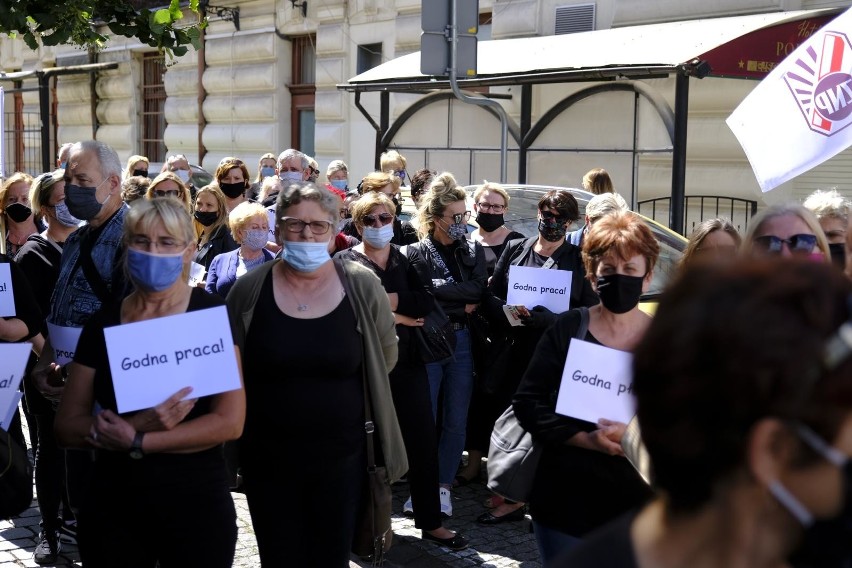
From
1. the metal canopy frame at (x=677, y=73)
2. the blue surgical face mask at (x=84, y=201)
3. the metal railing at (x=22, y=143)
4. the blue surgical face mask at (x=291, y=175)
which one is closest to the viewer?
the blue surgical face mask at (x=84, y=201)

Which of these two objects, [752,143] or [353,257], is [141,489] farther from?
[752,143]

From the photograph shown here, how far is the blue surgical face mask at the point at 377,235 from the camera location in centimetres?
537

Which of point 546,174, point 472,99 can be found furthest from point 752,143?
point 546,174

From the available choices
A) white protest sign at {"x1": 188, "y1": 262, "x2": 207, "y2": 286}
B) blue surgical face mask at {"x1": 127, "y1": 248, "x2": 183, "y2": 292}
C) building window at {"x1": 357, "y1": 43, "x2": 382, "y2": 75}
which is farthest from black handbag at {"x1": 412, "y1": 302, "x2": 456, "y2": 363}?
building window at {"x1": 357, "y1": 43, "x2": 382, "y2": 75}

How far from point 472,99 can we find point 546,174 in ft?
7.00

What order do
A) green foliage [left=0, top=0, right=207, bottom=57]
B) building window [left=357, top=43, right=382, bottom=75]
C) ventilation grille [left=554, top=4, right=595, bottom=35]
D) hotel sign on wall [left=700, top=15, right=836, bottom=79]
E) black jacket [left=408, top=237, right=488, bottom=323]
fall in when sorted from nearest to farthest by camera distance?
green foliage [left=0, top=0, right=207, bottom=57], black jacket [left=408, top=237, right=488, bottom=323], hotel sign on wall [left=700, top=15, right=836, bottom=79], ventilation grille [left=554, top=4, right=595, bottom=35], building window [left=357, top=43, right=382, bottom=75]

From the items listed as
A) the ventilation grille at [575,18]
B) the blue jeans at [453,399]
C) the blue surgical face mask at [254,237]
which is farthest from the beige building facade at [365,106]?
the blue jeans at [453,399]

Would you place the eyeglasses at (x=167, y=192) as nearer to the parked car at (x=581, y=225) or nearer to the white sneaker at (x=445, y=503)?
the parked car at (x=581, y=225)

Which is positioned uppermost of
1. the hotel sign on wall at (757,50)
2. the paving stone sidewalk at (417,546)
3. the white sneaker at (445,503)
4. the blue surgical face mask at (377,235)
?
the hotel sign on wall at (757,50)

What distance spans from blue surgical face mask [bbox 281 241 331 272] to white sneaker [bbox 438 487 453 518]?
7.86 feet

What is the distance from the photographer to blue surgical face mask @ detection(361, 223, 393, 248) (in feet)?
17.6

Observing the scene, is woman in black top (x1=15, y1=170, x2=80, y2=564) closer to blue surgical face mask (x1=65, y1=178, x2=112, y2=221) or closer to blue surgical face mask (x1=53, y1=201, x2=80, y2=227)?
blue surgical face mask (x1=53, y1=201, x2=80, y2=227)

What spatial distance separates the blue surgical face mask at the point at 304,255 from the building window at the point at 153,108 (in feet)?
60.4

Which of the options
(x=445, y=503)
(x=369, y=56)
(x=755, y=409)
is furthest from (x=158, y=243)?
(x=369, y=56)
